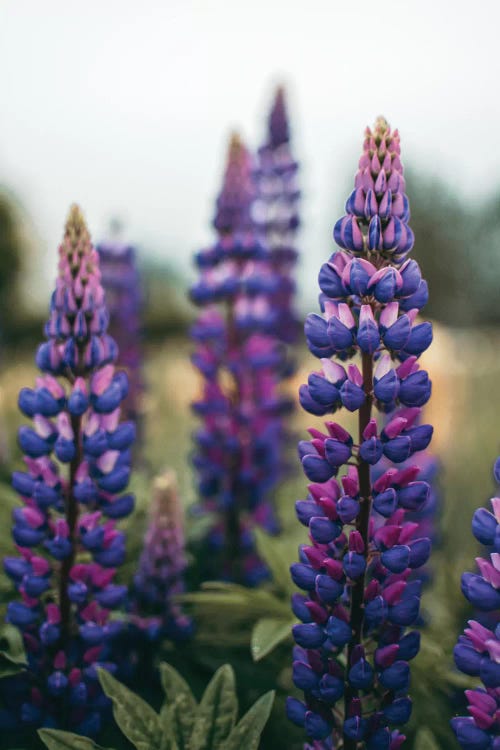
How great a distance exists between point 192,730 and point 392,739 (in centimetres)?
42

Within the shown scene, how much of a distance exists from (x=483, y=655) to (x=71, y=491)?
902mm

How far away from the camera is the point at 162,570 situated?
2.18 m

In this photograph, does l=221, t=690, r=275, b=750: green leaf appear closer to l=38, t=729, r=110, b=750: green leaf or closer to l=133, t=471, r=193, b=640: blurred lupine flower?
l=38, t=729, r=110, b=750: green leaf

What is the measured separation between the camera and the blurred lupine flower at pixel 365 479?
152 centimetres

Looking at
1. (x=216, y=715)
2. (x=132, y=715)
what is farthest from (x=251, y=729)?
(x=132, y=715)

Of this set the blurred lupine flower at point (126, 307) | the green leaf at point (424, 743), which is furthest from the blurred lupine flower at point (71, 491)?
the blurred lupine flower at point (126, 307)

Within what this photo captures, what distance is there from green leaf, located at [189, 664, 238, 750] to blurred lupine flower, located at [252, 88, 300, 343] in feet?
6.61

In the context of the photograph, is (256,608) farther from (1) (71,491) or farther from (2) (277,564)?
(1) (71,491)

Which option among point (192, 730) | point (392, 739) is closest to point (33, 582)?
point (192, 730)

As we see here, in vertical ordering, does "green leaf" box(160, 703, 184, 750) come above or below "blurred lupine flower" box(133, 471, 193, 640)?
below

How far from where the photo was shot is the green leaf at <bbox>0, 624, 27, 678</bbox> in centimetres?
178

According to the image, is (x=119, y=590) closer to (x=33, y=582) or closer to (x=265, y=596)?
(x=33, y=582)

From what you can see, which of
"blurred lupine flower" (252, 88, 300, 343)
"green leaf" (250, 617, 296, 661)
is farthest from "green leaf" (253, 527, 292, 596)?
"blurred lupine flower" (252, 88, 300, 343)

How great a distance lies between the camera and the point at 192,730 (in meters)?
1.74
